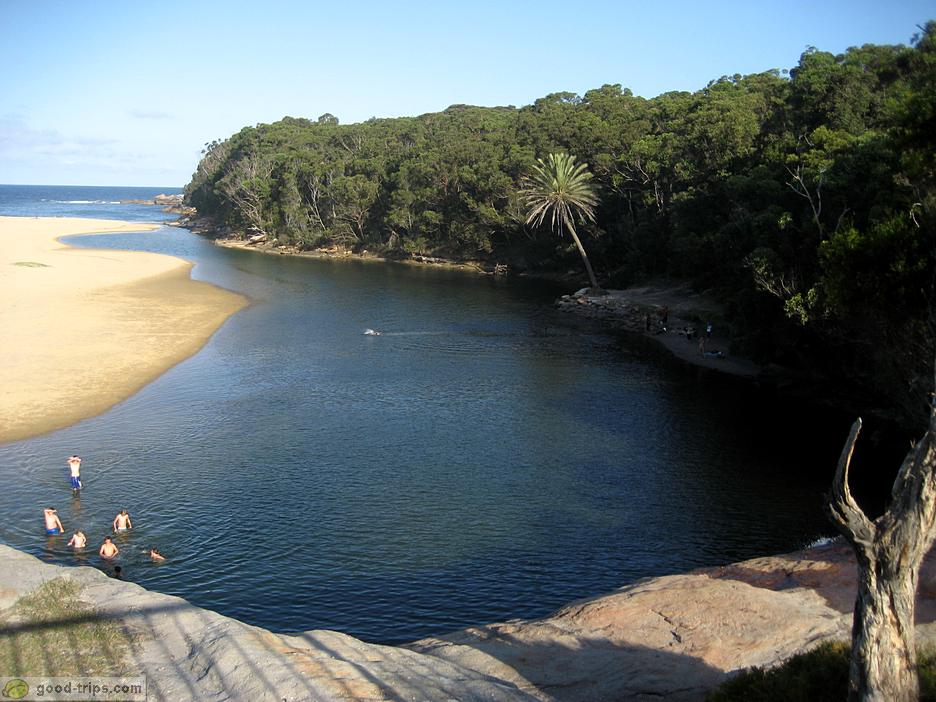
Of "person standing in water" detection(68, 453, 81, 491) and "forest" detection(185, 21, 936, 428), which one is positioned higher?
"forest" detection(185, 21, 936, 428)

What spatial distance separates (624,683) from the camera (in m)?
13.9

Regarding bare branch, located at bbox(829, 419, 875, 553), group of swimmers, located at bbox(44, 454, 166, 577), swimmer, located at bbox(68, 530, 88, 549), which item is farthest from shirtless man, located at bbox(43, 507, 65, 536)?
bare branch, located at bbox(829, 419, 875, 553)

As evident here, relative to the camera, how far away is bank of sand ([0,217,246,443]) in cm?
3656

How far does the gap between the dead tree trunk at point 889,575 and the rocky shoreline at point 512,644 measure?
392 centimetres

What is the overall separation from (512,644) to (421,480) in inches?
501

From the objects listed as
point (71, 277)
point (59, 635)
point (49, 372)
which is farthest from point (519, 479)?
point (71, 277)

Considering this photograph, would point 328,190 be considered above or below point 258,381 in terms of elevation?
above

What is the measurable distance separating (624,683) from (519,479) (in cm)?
1501

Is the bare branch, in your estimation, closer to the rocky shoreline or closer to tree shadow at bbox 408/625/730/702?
tree shadow at bbox 408/625/730/702

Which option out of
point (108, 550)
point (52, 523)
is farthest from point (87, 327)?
point (108, 550)

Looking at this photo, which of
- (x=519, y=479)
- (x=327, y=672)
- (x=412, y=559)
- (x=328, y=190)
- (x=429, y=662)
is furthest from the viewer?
(x=328, y=190)

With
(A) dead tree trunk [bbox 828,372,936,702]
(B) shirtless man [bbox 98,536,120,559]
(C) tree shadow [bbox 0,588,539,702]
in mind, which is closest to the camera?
(A) dead tree trunk [bbox 828,372,936,702]

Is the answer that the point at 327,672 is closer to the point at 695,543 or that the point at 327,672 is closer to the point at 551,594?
the point at 551,594

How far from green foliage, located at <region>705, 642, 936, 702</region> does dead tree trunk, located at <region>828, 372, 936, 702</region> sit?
0.77 metres
